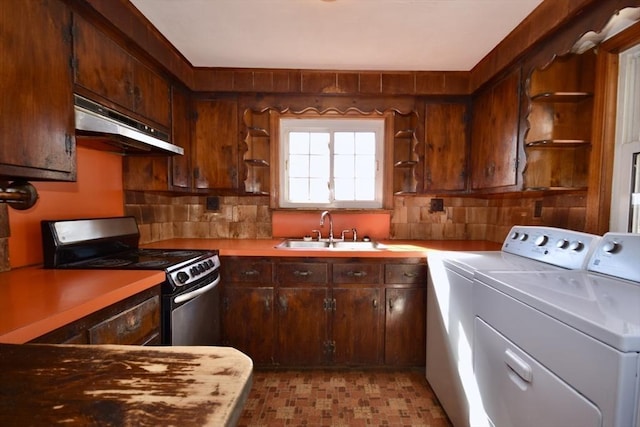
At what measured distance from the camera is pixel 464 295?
156cm

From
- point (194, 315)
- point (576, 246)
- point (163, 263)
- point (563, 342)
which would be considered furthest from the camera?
point (194, 315)

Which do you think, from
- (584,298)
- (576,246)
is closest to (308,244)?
(576,246)

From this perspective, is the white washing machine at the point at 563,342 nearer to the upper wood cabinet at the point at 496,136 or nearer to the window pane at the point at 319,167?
the upper wood cabinet at the point at 496,136

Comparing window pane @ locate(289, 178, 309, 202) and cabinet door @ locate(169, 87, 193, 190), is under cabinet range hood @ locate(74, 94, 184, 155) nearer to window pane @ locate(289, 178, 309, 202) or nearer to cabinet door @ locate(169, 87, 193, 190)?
cabinet door @ locate(169, 87, 193, 190)

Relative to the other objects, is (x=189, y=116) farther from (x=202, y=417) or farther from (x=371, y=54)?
(x=202, y=417)

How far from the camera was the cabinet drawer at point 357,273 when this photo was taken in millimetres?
2164

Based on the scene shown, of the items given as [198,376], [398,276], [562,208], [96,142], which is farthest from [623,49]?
[96,142]

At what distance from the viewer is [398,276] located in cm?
216

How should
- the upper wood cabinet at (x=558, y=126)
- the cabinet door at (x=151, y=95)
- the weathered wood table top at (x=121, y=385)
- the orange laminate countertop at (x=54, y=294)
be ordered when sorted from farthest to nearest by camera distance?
the cabinet door at (x=151, y=95) < the upper wood cabinet at (x=558, y=126) < the orange laminate countertop at (x=54, y=294) < the weathered wood table top at (x=121, y=385)

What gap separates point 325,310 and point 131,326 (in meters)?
1.25

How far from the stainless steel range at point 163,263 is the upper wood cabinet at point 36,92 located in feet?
1.51

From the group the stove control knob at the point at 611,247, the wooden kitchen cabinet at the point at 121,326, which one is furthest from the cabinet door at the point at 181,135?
the stove control knob at the point at 611,247

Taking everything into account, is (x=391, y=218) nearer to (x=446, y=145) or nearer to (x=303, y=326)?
(x=446, y=145)

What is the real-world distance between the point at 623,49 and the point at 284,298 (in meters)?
2.41
